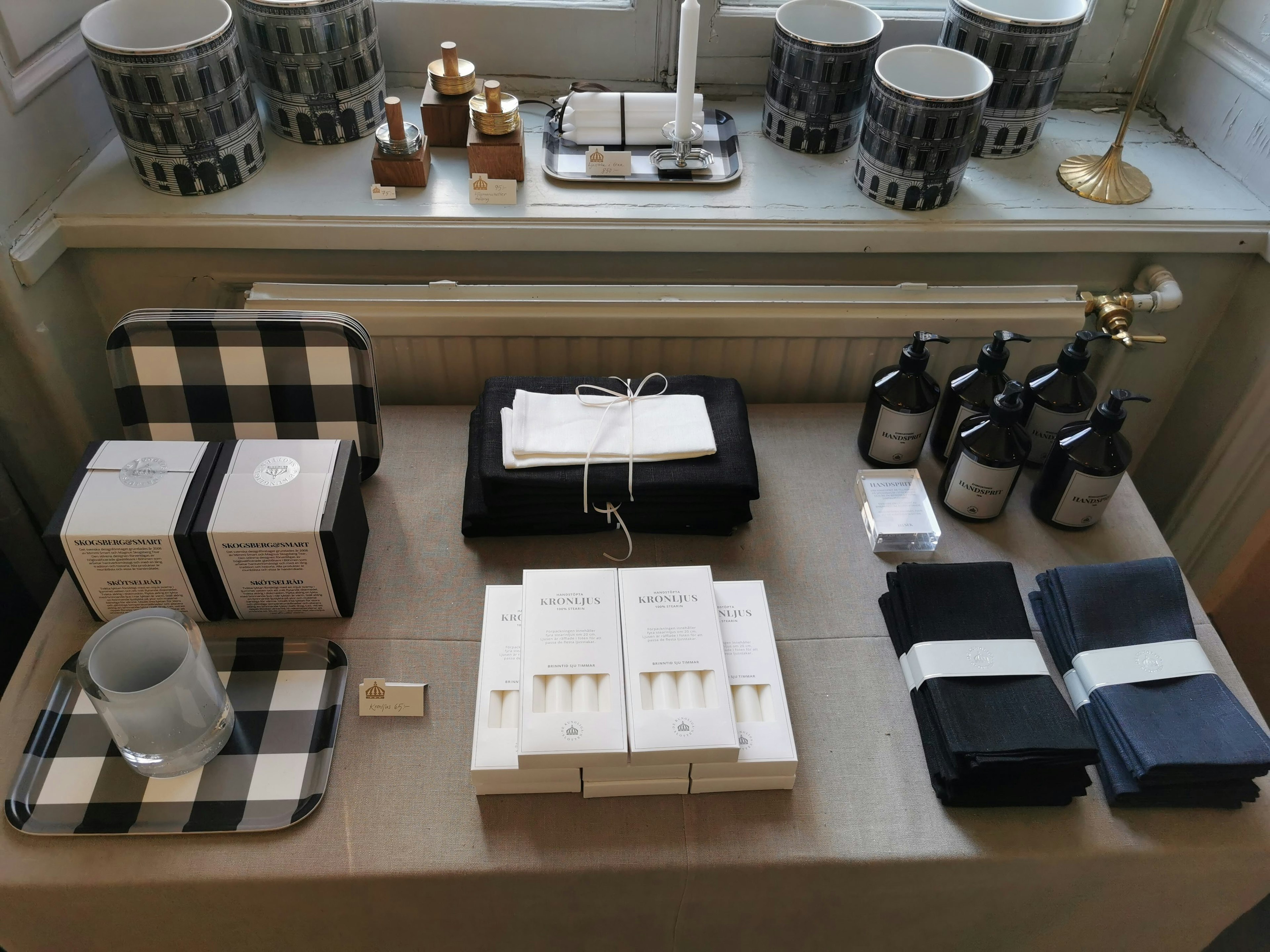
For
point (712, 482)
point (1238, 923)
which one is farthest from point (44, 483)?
point (1238, 923)

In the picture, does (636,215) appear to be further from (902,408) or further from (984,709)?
(984,709)

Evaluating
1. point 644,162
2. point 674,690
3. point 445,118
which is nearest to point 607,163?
point 644,162

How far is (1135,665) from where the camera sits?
886 mm

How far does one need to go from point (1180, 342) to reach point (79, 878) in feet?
5.03

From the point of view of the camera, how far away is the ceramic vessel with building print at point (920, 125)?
43.1 inches

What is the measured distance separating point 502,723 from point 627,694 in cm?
12

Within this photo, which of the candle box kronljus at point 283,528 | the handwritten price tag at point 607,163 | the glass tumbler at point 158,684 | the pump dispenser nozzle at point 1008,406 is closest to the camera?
the glass tumbler at point 158,684

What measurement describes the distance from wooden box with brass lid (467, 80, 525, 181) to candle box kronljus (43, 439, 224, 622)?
50 cm

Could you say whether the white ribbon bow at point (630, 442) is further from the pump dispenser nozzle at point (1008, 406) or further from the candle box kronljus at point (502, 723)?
the pump dispenser nozzle at point (1008, 406)

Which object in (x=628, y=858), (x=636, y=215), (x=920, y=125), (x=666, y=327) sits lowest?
(x=628, y=858)

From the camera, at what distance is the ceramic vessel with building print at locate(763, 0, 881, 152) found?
117cm

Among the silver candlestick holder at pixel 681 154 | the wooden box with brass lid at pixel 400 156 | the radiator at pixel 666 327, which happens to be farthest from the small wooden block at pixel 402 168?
the silver candlestick holder at pixel 681 154

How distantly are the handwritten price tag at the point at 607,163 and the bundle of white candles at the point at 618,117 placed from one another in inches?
1.7

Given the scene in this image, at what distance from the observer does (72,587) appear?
96cm
